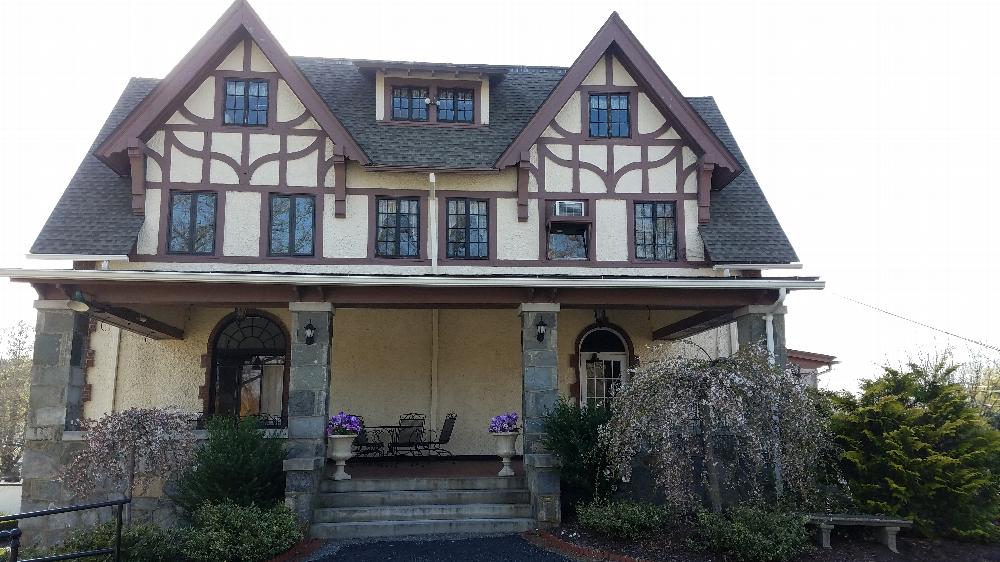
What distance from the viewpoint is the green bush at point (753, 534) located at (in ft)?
29.0

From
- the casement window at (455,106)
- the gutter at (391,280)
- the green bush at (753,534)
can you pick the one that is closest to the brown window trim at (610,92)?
the casement window at (455,106)

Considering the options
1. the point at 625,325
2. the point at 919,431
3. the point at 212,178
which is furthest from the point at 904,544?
the point at 212,178

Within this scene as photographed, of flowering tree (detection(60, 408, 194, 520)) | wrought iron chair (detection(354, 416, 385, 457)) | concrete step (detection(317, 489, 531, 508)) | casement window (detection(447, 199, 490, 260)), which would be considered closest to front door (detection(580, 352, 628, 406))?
casement window (detection(447, 199, 490, 260))

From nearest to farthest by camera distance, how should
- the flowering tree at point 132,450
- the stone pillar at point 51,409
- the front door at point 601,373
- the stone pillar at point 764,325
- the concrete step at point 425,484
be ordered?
the flowering tree at point 132,450
the stone pillar at point 51,409
the concrete step at point 425,484
the stone pillar at point 764,325
the front door at point 601,373

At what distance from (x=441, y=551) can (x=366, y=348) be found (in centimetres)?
628

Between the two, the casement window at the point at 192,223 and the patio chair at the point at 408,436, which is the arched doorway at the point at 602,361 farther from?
the casement window at the point at 192,223

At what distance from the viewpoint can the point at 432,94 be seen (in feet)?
49.1

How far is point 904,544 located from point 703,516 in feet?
9.09

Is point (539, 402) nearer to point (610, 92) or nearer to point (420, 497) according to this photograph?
point (420, 497)

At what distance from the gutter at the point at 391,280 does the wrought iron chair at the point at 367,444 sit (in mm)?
3113

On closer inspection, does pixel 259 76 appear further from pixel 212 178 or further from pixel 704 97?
pixel 704 97

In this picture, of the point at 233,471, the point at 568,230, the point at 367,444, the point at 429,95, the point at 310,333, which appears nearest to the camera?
the point at 233,471

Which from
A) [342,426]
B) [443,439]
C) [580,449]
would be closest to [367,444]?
[342,426]

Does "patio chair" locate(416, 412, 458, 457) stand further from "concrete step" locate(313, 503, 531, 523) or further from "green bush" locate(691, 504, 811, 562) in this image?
"green bush" locate(691, 504, 811, 562)
